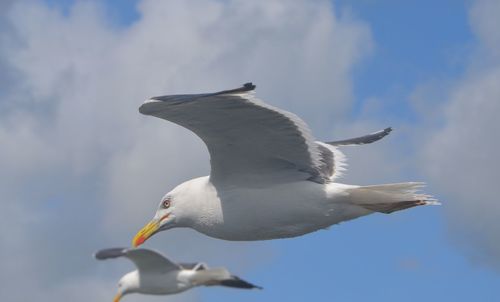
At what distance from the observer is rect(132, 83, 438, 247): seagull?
44.2ft

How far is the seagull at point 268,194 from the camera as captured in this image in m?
13.5

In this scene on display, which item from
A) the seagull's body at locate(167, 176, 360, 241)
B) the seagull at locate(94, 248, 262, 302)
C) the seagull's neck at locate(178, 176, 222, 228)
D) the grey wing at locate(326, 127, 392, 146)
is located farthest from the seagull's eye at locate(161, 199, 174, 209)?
the seagull at locate(94, 248, 262, 302)

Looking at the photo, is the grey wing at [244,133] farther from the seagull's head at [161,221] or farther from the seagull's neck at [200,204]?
the seagull's head at [161,221]

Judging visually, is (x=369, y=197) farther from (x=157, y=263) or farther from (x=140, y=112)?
(x=157, y=263)

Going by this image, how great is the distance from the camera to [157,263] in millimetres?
9438

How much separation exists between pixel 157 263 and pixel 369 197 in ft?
16.1

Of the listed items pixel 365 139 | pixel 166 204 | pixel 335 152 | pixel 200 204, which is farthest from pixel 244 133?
pixel 365 139

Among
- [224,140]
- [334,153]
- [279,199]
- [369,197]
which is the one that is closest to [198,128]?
[224,140]

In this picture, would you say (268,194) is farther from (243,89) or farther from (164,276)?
(164,276)

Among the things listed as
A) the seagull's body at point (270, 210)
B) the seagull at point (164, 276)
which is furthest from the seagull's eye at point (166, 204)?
the seagull at point (164, 276)

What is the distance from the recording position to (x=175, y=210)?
46.3 feet

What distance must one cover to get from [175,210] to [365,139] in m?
4.45

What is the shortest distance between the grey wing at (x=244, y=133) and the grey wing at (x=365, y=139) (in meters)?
2.76

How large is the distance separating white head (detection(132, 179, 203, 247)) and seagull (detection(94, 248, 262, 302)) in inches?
171
